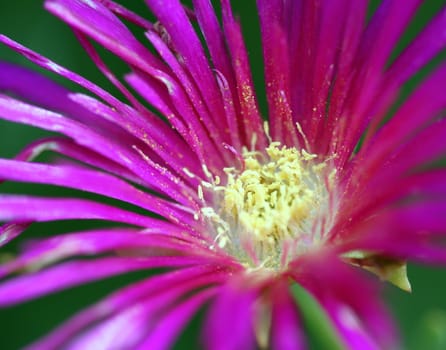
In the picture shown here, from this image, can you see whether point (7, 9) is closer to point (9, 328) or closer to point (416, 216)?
point (9, 328)

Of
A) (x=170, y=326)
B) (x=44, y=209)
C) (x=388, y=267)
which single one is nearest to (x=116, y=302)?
(x=170, y=326)

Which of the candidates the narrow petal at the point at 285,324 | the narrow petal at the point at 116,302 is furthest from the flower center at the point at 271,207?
the narrow petal at the point at 285,324

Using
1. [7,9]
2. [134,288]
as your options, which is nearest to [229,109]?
[134,288]

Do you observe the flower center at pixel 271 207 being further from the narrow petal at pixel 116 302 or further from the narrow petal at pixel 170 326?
the narrow petal at pixel 170 326

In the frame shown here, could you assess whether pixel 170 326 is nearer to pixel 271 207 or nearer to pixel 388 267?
pixel 388 267

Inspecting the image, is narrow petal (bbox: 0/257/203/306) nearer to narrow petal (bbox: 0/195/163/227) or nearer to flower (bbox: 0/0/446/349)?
flower (bbox: 0/0/446/349)

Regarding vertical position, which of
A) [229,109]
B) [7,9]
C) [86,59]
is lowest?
[229,109]

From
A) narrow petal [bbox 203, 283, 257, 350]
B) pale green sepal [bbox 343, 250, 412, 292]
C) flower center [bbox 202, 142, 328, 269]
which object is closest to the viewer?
narrow petal [bbox 203, 283, 257, 350]

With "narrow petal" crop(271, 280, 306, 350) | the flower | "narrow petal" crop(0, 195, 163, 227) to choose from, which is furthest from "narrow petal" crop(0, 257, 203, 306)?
"narrow petal" crop(271, 280, 306, 350)
